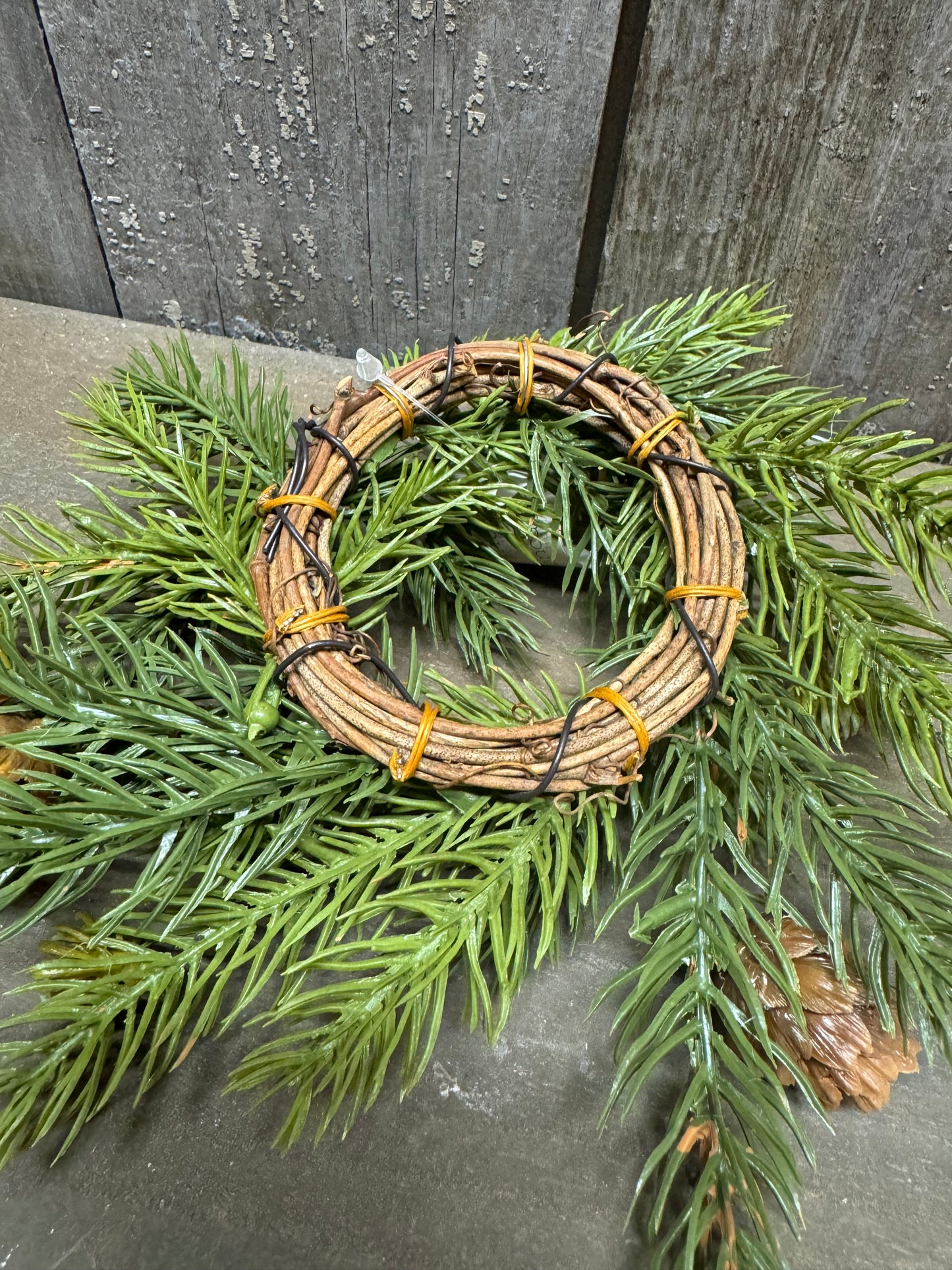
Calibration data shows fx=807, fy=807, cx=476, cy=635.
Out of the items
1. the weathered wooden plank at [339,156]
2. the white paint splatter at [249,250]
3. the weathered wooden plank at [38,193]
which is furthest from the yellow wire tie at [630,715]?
the weathered wooden plank at [38,193]

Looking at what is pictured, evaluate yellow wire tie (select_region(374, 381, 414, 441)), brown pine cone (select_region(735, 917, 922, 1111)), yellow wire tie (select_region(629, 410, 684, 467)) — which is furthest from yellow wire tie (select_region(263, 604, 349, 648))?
brown pine cone (select_region(735, 917, 922, 1111))

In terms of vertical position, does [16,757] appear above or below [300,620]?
below

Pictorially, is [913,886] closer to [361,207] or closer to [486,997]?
[486,997]

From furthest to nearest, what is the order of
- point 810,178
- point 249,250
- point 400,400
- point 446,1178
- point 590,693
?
point 249,250, point 810,178, point 400,400, point 590,693, point 446,1178

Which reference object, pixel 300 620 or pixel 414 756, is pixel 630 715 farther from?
pixel 300 620

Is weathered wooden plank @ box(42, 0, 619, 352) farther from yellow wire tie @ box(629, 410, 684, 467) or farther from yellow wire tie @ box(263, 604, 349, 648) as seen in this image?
yellow wire tie @ box(263, 604, 349, 648)

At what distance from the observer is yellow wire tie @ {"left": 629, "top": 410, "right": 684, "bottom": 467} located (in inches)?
30.6

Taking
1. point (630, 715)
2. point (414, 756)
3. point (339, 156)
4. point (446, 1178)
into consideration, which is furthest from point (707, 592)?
point (339, 156)

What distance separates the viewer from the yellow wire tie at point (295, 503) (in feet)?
2.43

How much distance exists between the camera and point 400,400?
2.60ft

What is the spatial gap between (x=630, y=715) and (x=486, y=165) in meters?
0.79

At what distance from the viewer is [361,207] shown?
111cm

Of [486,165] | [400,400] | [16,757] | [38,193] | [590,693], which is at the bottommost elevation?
[16,757]

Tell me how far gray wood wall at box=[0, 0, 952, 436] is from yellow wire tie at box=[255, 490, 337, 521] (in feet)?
1.90
